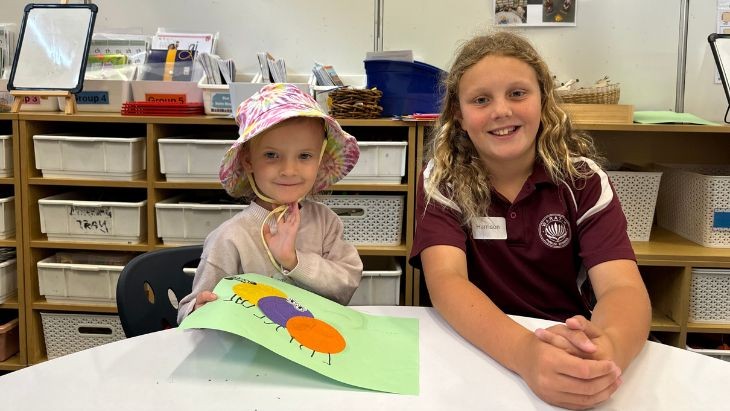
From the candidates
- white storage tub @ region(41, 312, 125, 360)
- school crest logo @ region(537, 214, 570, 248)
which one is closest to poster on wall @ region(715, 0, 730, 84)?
school crest logo @ region(537, 214, 570, 248)

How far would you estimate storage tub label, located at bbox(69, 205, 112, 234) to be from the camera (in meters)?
2.10

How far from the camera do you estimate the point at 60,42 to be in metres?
2.17

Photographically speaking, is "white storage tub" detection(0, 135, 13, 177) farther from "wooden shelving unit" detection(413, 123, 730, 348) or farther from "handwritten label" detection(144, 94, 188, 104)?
"wooden shelving unit" detection(413, 123, 730, 348)

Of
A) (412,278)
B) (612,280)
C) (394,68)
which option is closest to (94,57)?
(394,68)

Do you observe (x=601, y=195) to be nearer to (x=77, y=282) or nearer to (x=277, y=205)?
(x=277, y=205)

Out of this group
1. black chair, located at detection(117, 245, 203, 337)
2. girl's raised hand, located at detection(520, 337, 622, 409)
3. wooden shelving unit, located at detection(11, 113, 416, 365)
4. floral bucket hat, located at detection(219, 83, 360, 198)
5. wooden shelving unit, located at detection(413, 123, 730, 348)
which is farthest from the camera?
wooden shelving unit, located at detection(11, 113, 416, 365)

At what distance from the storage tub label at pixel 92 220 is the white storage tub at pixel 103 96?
38 cm

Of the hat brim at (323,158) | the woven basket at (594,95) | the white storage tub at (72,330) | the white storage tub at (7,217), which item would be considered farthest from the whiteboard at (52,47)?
the woven basket at (594,95)

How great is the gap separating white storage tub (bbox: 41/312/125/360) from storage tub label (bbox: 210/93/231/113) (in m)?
0.83

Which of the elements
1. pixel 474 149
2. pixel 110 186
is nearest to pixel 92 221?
pixel 110 186

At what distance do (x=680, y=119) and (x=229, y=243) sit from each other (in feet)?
5.38

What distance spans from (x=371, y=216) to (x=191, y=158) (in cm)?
64

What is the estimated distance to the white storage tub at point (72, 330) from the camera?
2150 mm

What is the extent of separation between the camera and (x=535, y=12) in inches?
92.0
